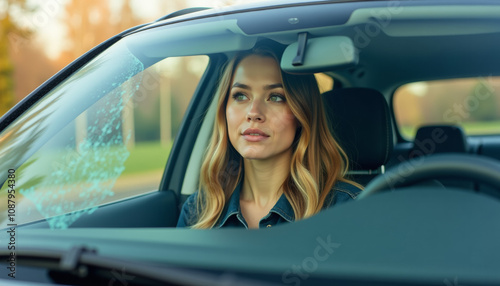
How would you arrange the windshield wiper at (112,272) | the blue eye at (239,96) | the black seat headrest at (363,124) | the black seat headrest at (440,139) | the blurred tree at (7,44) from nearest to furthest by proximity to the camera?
the windshield wiper at (112,272)
the blue eye at (239,96)
the black seat headrest at (363,124)
the black seat headrest at (440,139)
the blurred tree at (7,44)

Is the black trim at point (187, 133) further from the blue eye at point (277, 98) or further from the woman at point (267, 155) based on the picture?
the blue eye at point (277, 98)

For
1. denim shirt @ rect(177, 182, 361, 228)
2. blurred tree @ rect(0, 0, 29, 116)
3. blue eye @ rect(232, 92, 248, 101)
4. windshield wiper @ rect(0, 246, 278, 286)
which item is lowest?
windshield wiper @ rect(0, 246, 278, 286)

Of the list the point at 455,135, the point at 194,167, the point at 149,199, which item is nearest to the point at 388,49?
the point at 455,135

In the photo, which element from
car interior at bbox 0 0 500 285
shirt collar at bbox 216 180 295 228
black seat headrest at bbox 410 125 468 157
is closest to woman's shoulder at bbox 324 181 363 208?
shirt collar at bbox 216 180 295 228

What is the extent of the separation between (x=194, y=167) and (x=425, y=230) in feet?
6.21

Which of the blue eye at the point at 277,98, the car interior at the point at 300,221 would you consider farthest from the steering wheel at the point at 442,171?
the blue eye at the point at 277,98

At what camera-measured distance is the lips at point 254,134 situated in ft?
6.42

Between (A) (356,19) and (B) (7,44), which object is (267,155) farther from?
(B) (7,44)

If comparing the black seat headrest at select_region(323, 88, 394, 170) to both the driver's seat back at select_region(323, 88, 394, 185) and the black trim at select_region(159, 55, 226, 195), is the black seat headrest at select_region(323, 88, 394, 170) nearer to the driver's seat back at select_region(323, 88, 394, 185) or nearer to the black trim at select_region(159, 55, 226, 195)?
the driver's seat back at select_region(323, 88, 394, 185)

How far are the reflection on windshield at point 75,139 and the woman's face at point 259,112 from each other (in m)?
0.40

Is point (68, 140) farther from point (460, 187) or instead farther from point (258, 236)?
point (460, 187)

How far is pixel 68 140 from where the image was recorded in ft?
5.97

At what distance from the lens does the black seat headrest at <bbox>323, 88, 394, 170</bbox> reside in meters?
2.71

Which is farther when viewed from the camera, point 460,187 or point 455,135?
point 455,135
